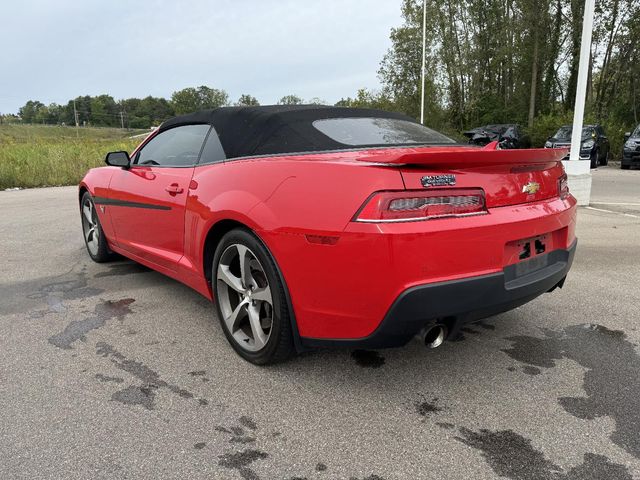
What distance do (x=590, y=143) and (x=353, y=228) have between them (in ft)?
54.5

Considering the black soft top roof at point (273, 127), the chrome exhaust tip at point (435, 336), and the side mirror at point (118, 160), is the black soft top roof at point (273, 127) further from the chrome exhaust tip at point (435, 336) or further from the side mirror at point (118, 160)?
the chrome exhaust tip at point (435, 336)

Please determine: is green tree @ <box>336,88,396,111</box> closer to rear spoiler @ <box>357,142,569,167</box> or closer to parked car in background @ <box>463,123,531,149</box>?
parked car in background @ <box>463,123,531,149</box>

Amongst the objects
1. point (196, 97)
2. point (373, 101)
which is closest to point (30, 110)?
point (196, 97)

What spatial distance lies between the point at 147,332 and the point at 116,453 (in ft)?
4.29

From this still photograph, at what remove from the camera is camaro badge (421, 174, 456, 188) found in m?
2.12

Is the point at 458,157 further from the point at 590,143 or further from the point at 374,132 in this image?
the point at 590,143

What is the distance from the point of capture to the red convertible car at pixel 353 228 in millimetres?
2092

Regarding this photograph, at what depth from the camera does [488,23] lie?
33.2 meters

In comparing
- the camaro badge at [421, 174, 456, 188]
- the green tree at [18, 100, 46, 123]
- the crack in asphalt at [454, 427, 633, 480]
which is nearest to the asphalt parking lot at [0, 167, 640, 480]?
the crack in asphalt at [454, 427, 633, 480]

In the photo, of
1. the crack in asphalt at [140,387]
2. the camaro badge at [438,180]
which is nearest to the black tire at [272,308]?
the crack in asphalt at [140,387]

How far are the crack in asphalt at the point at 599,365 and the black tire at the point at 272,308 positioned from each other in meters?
1.33

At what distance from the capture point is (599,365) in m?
2.73

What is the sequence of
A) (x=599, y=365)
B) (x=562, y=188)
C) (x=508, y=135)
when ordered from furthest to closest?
→ 1. (x=508, y=135)
2. (x=562, y=188)
3. (x=599, y=365)

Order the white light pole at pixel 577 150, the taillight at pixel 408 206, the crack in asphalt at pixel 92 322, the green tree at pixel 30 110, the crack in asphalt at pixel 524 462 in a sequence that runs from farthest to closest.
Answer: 1. the green tree at pixel 30 110
2. the white light pole at pixel 577 150
3. the crack in asphalt at pixel 92 322
4. the taillight at pixel 408 206
5. the crack in asphalt at pixel 524 462
